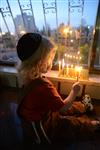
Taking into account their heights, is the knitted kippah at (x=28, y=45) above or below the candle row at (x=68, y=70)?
above

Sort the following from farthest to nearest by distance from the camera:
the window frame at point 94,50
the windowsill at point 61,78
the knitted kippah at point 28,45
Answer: the windowsill at point 61,78
the window frame at point 94,50
the knitted kippah at point 28,45

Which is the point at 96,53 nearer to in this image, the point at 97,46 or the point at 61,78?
the point at 97,46

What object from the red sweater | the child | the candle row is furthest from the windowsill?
the red sweater

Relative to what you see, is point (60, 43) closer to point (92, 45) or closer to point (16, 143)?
point (92, 45)

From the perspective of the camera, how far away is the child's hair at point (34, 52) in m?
1.27

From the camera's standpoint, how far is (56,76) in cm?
201

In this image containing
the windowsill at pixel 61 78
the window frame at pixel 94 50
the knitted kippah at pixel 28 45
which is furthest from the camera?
the windowsill at pixel 61 78

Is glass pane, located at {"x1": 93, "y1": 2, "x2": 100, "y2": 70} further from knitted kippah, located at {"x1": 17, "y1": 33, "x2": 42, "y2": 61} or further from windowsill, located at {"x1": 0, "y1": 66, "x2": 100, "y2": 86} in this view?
knitted kippah, located at {"x1": 17, "y1": 33, "x2": 42, "y2": 61}

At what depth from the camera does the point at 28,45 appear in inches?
50.0

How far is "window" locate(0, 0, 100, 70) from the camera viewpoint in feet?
6.03

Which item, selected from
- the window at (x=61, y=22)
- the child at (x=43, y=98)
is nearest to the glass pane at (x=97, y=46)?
the window at (x=61, y=22)

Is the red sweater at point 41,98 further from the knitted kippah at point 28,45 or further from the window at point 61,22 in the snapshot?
the window at point 61,22

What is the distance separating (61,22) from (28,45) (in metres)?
0.80

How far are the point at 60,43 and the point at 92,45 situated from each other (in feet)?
1.12
